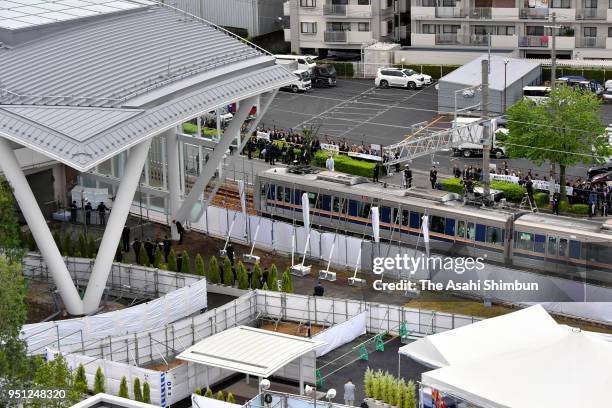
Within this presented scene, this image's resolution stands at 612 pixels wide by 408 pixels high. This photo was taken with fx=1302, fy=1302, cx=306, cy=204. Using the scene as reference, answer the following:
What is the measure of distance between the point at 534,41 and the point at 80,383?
2011 inches

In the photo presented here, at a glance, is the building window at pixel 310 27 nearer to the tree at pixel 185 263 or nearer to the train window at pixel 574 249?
the tree at pixel 185 263

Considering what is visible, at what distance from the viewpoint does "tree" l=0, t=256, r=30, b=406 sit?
31.5m

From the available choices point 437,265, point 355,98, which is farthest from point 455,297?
point 355,98

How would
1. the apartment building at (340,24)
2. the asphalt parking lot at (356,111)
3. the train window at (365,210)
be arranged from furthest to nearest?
1. the apartment building at (340,24)
2. the asphalt parking lot at (356,111)
3. the train window at (365,210)

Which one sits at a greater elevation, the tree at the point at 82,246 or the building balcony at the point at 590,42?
the building balcony at the point at 590,42

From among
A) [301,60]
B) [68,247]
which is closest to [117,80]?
[68,247]

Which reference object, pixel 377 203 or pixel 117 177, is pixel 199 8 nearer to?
pixel 117 177

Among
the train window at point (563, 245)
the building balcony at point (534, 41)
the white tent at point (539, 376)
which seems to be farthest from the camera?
the building balcony at point (534, 41)

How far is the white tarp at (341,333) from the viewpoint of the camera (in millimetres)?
40406

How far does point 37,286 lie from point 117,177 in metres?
10.4

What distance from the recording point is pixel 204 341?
125ft

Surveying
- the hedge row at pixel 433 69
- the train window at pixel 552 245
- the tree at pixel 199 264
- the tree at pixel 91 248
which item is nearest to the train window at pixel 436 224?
the train window at pixel 552 245

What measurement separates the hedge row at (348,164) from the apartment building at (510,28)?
19.0 m

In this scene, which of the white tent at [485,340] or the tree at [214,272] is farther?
the tree at [214,272]
